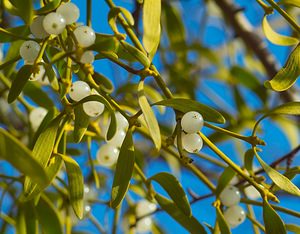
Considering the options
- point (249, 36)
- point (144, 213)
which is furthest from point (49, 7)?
point (249, 36)

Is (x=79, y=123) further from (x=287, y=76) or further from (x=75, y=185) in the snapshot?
(x=287, y=76)

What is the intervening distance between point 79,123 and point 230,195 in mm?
220

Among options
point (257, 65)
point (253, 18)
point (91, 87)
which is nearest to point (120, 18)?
point (91, 87)

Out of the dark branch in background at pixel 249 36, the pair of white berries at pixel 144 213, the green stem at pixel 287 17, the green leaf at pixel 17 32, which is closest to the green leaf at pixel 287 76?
the green stem at pixel 287 17

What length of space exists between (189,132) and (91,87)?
0.11m

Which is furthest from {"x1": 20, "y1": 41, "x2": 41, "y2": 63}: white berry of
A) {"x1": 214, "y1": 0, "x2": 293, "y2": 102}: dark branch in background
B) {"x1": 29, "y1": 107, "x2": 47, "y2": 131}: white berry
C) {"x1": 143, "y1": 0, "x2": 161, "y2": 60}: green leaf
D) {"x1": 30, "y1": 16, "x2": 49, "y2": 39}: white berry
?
{"x1": 214, "y1": 0, "x2": 293, "y2": 102}: dark branch in background

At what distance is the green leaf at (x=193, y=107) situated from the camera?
557mm

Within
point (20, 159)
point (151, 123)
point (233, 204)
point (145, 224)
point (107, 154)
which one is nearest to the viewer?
point (20, 159)

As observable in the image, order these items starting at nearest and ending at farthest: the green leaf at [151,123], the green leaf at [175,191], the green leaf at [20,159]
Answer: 1. the green leaf at [20,159]
2. the green leaf at [151,123]
3. the green leaf at [175,191]

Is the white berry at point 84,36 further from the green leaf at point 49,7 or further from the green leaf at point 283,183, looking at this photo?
the green leaf at point 283,183

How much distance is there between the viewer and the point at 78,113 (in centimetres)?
60

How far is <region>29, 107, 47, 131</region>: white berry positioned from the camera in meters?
0.82

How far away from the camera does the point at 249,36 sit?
1313 millimetres

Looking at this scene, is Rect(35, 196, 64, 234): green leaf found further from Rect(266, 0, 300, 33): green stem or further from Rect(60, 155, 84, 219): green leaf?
Rect(266, 0, 300, 33): green stem
